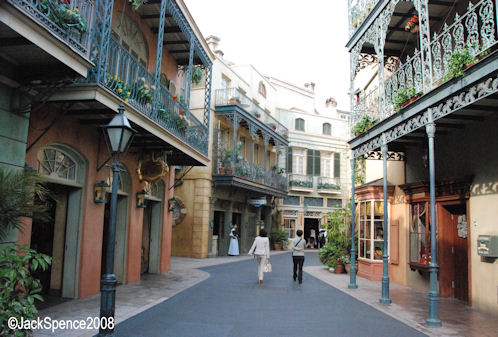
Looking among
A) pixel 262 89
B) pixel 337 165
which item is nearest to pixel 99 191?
pixel 262 89

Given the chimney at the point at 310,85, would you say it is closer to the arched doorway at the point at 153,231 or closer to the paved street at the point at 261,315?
the arched doorway at the point at 153,231

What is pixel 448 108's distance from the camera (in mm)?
7504

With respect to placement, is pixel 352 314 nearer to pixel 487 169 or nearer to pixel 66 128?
pixel 487 169

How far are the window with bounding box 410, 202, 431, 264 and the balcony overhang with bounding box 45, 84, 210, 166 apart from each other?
657 centimetres

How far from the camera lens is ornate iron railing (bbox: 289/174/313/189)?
30344 millimetres

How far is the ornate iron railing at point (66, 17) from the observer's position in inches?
211

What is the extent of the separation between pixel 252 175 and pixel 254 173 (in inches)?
17.1

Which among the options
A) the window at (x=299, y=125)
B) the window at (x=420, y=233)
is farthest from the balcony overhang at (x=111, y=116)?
the window at (x=299, y=125)

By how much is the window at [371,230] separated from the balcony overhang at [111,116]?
226 inches

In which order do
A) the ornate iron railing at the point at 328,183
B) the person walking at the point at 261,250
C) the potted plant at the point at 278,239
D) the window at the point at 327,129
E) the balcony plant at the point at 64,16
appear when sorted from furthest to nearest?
the window at the point at 327,129 < the ornate iron railing at the point at 328,183 < the potted plant at the point at 278,239 < the person walking at the point at 261,250 < the balcony plant at the point at 64,16

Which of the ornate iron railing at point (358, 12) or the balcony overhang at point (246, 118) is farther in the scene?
the balcony overhang at point (246, 118)

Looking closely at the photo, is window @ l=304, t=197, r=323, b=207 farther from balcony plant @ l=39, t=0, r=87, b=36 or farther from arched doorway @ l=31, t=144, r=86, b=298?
balcony plant @ l=39, t=0, r=87, b=36

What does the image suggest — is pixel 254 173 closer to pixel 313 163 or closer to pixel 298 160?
pixel 298 160

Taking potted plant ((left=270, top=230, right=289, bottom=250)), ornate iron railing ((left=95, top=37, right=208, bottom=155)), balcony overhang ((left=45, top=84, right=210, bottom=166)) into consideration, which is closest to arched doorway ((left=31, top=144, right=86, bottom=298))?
balcony overhang ((left=45, top=84, right=210, bottom=166))
